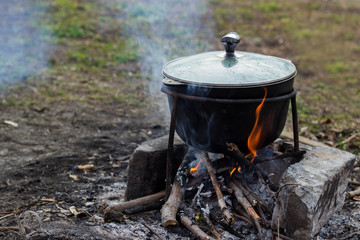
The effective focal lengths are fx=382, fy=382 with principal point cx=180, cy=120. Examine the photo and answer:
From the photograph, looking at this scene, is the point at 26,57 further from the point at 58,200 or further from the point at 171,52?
the point at 58,200

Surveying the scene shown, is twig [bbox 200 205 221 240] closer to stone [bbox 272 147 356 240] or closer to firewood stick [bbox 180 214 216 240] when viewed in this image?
firewood stick [bbox 180 214 216 240]

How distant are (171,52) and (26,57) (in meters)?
2.54

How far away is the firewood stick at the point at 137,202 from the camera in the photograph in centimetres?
277

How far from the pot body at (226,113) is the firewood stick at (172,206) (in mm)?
385

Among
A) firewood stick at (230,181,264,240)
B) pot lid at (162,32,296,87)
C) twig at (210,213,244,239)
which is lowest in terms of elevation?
twig at (210,213,244,239)

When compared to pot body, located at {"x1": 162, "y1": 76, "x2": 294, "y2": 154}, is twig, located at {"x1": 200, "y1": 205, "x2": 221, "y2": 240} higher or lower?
lower

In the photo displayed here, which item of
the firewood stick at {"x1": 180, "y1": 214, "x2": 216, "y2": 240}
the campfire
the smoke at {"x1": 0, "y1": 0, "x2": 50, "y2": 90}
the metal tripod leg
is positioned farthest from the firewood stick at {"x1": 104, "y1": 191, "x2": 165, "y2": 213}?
the smoke at {"x1": 0, "y1": 0, "x2": 50, "y2": 90}

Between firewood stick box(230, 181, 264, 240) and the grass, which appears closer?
firewood stick box(230, 181, 264, 240)

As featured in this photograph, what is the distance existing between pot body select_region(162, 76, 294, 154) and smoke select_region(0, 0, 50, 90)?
4.01m

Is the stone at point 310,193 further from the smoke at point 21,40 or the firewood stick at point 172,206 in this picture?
the smoke at point 21,40

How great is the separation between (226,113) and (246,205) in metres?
0.67

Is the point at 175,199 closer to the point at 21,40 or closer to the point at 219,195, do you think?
the point at 219,195

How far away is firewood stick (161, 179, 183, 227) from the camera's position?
2.59 meters

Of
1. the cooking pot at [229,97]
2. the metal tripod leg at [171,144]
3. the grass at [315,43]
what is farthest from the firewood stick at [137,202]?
the grass at [315,43]
